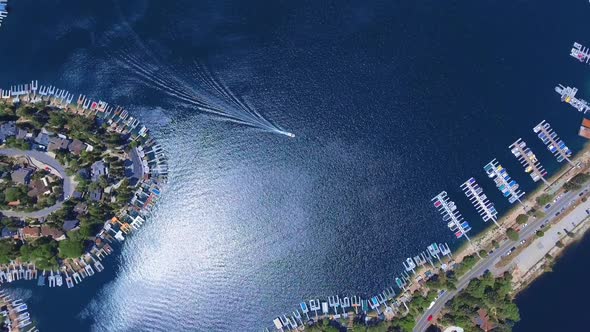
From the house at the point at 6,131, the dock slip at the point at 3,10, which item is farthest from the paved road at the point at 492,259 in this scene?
the dock slip at the point at 3,10

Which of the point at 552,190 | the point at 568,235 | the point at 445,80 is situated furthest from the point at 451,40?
the point at 568,235

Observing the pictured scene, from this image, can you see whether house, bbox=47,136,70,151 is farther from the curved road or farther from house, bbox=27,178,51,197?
house, bbox=27,178,51,197

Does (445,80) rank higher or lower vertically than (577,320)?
higher

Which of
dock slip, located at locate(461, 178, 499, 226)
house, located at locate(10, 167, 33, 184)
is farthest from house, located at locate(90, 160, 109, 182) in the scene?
dock slip, located at locate(461, 178, 499, 226)

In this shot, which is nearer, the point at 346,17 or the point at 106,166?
the point at 106,166

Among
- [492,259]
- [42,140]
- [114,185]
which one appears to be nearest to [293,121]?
[114,185]

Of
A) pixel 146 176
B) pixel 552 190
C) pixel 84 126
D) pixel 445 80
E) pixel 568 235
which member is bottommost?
pixel 568 235

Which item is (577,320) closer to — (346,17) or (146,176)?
(346,17)

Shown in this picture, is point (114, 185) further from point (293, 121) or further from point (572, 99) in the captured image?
point (572, 99)

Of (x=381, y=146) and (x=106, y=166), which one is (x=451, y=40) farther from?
(x=106, y=166)
